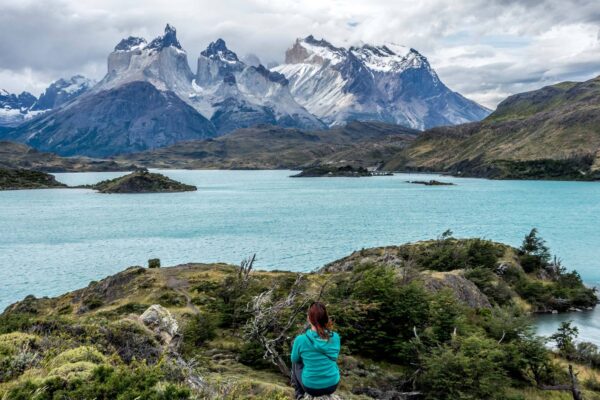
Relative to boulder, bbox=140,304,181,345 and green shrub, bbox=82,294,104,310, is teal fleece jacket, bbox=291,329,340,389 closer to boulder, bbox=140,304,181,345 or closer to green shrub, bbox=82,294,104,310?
boulder, bbox=140,304,181,345

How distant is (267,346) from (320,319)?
1020cm

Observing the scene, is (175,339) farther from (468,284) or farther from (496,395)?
(468,284)

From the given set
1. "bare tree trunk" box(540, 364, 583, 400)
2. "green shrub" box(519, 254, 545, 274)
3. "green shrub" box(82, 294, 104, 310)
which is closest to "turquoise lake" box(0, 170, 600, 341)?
"green shrub" box(519, 254, 545, 274)

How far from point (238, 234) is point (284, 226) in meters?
15.7

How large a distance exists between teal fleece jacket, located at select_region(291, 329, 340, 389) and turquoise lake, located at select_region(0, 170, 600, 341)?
43559 mm

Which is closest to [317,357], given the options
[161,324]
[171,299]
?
[161,324]

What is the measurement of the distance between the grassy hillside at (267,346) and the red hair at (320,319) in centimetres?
→ 378

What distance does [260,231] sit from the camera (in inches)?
4914

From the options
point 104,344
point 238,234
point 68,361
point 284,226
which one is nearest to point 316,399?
point 68,361

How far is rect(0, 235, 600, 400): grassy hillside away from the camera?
517 inches

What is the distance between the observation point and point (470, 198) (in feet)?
653

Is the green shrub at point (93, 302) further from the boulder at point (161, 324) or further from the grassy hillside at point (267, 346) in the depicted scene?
the boulder at point (161, 324)

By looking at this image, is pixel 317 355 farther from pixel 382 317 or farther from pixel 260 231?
pixel 260 231

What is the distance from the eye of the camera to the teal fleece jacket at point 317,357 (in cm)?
1086
